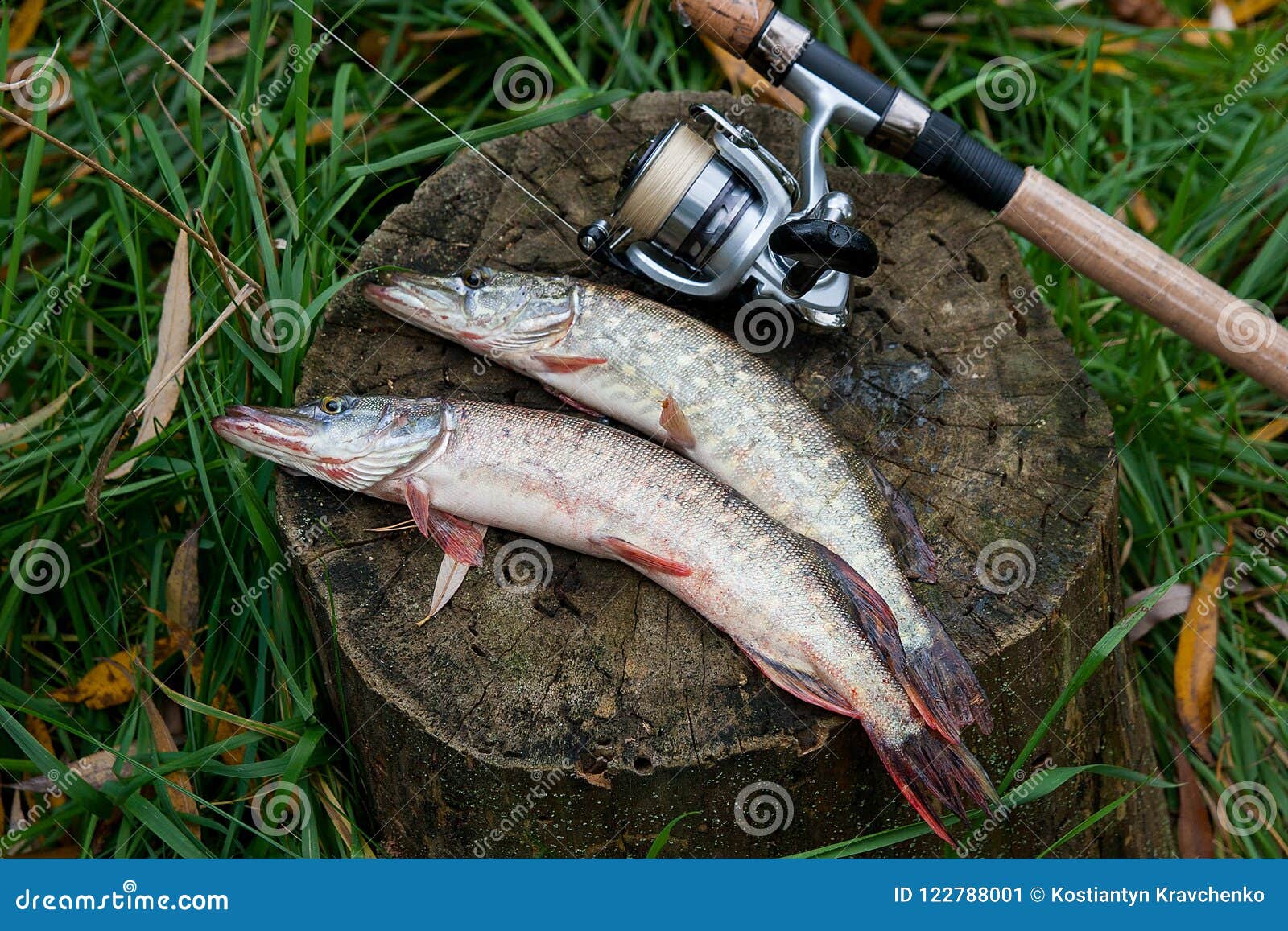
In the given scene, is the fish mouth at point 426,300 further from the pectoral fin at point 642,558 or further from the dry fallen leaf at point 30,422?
the dry fallen leaf at point 30,422

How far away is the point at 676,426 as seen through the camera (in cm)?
323

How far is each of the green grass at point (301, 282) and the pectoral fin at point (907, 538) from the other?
5.06 ft

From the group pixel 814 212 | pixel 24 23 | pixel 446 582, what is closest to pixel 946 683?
pixel 446 582

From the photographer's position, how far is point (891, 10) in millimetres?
5262

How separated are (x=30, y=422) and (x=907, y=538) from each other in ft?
9.42

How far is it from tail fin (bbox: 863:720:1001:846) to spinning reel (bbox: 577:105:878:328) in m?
1.27

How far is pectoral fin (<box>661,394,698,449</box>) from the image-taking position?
3207 mm

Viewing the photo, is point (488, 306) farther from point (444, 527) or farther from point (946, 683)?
point (946, 683)

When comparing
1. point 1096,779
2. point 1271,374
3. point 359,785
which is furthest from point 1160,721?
point 359,785

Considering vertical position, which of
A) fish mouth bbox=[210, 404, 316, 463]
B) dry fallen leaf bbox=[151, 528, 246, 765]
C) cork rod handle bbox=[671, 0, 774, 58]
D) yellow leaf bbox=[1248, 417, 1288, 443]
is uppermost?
cork rod handle bbox=[671, 0, 774, 58]

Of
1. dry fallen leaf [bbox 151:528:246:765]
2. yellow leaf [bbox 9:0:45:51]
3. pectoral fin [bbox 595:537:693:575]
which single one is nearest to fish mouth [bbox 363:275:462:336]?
pectoral fin [bbox 595:537:693:575]

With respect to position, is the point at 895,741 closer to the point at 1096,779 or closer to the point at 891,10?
the point at 1096,779

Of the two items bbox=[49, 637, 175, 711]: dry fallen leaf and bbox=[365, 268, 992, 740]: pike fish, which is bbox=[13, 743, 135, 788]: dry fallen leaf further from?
bbox=[365, 268, 992, 740]: pike fish

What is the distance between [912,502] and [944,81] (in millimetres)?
2824
